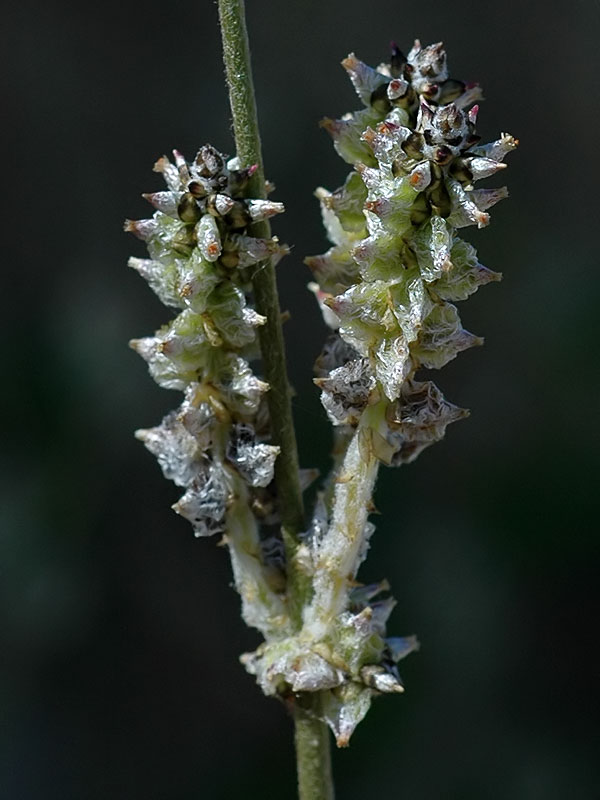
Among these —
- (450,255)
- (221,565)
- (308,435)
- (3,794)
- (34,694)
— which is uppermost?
(450,255)

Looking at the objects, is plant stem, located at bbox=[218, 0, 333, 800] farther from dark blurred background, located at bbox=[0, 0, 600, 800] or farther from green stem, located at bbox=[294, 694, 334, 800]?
dark blurred background, located at bbox=[0, 0, 600, 800]

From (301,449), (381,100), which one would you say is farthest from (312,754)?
(301,449)

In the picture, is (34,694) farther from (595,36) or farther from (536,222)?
(595,36)

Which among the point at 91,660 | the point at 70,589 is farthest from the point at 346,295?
the point at 91,660

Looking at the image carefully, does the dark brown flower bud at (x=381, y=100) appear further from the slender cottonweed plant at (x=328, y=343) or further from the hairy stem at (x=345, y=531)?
the hairy stem at (x=345, y=531)

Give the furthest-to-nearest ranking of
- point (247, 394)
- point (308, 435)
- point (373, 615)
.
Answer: point (308, 435) < point (373, 615) < point (247, 394)

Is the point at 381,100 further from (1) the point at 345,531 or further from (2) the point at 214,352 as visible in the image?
(1) the point at 345,531

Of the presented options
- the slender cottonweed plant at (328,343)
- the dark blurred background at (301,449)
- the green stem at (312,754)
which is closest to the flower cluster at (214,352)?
the slender cottonweed plant at (328,343)
